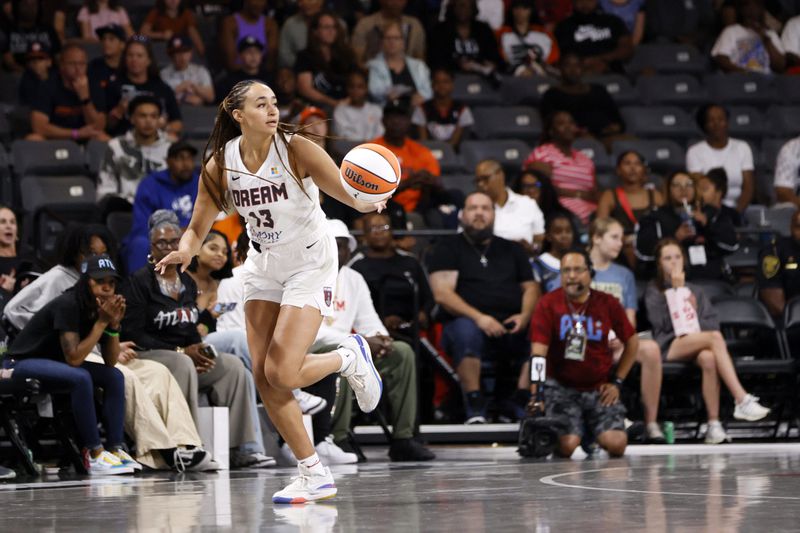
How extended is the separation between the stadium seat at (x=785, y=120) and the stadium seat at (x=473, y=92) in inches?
113

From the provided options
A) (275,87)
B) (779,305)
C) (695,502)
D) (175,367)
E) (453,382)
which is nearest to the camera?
(695,502)

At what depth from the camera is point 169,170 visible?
9828 mm

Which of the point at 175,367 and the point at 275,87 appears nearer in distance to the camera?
the point at 175,367

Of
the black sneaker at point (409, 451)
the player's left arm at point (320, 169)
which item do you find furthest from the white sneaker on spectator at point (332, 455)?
the player's left arm at point (320, 169)

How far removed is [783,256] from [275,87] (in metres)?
4.83

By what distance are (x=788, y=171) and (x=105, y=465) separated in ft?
24.9

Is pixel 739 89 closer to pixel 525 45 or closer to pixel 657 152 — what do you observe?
pixel 657 152

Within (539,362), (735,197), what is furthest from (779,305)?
(539,362)

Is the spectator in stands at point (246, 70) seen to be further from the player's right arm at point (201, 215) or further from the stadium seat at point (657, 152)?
the player's right arm at point (201, 215)

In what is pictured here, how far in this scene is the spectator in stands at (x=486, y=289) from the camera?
972 centimetres

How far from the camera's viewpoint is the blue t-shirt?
10023mm

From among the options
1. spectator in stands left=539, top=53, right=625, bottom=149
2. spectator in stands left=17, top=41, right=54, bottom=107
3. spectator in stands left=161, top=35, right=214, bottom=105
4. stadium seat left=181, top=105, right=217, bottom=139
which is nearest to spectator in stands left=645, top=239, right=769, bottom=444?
spectator in stands left=539, top=53, right=625, bottom=149

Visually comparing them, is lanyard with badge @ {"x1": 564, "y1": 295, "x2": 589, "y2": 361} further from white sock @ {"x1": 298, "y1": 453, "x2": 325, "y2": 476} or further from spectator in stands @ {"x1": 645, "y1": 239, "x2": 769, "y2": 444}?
white sock @ {"x1": 298, "y1": 453, "x2": 325, "y2": 476}

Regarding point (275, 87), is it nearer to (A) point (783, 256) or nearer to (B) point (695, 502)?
(A) point (783, 256)
